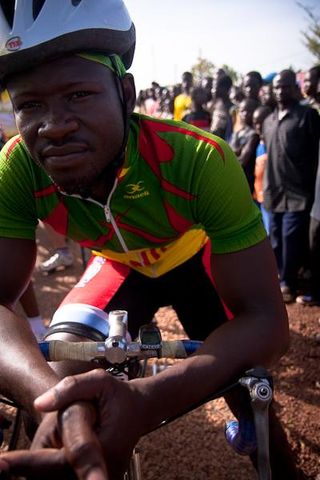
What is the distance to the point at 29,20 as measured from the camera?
1629 millimetres

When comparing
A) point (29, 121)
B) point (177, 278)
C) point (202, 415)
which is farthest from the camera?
point (202, 415)

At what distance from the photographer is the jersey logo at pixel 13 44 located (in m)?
1.57

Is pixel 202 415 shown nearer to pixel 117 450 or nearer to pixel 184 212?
pixel 184 212

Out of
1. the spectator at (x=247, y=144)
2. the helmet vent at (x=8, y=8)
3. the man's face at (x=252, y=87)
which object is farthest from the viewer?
the man's face at (x=252, y=87)

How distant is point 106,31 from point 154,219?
29.3 inches

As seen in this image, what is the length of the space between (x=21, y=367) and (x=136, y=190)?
2.73 ft

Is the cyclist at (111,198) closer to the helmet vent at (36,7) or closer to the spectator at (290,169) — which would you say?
the helmet vent at (36,7)

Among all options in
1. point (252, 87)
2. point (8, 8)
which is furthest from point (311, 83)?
point (8, 8)

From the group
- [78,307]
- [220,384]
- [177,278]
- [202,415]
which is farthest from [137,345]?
[202,415]

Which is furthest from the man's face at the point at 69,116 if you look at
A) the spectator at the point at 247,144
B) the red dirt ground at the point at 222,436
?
the spectator at the point at 247,144

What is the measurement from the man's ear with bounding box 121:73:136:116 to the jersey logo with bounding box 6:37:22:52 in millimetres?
391

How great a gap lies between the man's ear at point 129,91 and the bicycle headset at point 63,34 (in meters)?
0.07

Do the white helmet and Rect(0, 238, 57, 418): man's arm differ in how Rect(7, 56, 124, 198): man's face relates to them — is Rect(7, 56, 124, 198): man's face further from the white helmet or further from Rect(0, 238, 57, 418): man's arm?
Rect(0, 238, 57, 418): man's arm

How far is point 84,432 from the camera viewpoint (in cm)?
93
